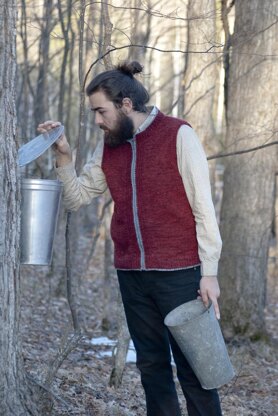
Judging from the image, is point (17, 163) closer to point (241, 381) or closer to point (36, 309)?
point (241, 381)

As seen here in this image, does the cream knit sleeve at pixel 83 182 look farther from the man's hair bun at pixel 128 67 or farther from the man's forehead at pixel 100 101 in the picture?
the man's hair bun at pixel 128 67

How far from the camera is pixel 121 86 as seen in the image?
4336 mm

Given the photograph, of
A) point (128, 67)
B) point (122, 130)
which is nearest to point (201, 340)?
point (122, 130)

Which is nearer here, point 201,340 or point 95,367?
point 201,340

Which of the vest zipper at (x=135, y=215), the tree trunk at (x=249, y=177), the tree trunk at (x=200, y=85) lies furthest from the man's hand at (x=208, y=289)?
the tree trunk at (x=249, y=177)

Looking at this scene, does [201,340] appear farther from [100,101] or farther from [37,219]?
[100,101]

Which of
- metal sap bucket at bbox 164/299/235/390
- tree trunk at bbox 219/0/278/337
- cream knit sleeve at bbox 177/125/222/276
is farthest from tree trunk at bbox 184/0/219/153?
metal sap bucket at bbox 164/299/235/390

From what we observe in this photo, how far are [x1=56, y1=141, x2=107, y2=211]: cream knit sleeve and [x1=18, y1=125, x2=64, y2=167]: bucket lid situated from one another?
22 cm

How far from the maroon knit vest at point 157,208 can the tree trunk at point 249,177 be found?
410 cm

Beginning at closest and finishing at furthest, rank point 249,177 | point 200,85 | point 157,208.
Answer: point 157,208
point 200,85
point 249,177

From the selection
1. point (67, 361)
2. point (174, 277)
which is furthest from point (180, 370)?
point (67, 361)

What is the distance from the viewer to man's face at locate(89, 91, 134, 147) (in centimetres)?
434

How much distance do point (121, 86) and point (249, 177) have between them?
4446 millimetres

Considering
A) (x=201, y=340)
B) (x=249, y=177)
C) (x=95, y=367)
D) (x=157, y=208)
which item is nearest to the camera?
(x=201, y=340)
